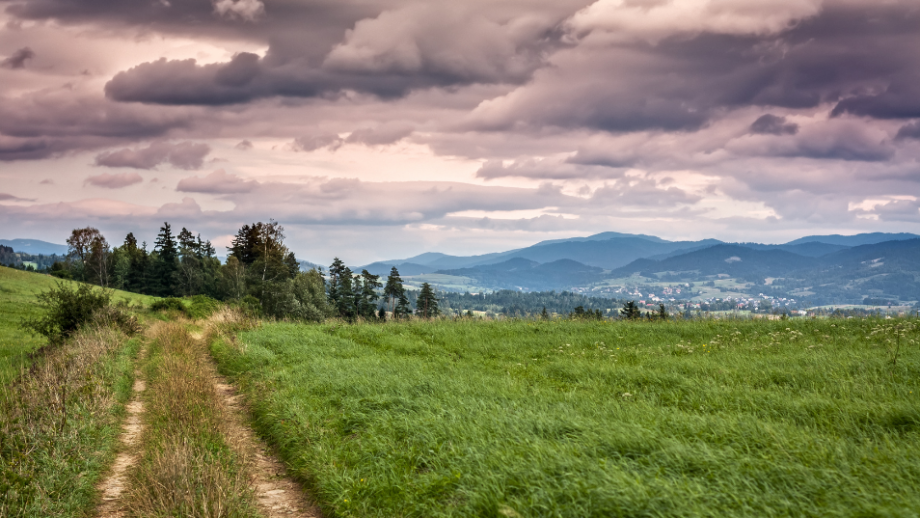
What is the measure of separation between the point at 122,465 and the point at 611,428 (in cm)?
814

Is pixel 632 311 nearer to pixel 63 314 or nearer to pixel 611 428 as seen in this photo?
pixel 63 314

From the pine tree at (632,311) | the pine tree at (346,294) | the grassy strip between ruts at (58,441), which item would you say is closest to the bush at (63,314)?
the grassy strip between ruts at (58,441)

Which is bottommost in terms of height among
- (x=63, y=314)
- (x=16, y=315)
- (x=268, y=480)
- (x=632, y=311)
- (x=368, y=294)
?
(x=632, y=311)

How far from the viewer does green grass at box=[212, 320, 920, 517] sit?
526 cm

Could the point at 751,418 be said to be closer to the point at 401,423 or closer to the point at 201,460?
the point at 401,423

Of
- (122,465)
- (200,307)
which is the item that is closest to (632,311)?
(200,307)

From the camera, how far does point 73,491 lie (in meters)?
7.36

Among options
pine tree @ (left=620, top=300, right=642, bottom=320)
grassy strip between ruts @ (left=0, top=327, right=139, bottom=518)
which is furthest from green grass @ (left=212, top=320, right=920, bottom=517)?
pine tree @ (left=620, top=300, right=642, bottom=320)

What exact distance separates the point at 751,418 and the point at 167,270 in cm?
11270

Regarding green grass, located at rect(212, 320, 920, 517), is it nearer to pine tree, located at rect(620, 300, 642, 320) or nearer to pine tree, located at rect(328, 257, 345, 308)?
pine tree, located at rect(620, 300, 642, 320)

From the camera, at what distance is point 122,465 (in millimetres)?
8984

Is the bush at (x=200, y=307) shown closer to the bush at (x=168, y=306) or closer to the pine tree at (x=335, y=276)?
the bush at (x=168, y=306)

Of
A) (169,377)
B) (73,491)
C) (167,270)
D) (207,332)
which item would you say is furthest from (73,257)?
(73,491)

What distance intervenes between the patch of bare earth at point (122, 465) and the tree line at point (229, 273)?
2364 inches
